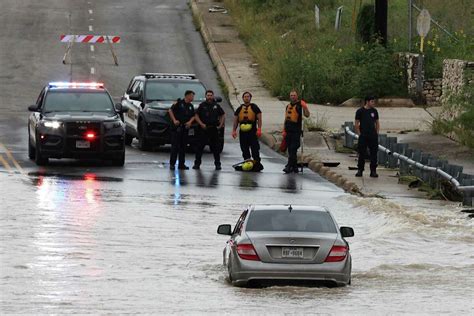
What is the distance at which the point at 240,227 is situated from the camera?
18297mm

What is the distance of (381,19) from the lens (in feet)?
157

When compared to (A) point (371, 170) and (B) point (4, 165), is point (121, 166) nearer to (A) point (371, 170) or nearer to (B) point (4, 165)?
(B) point (4, 165)

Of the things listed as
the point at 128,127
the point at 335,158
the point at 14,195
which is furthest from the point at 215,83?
the point at 14,195

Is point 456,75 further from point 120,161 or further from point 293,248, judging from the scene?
point 293,248

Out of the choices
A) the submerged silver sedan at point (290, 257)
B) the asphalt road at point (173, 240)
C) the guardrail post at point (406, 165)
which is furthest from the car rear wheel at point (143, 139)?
the submerged silver sedan at point (290, 257)

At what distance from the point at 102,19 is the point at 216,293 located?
45474mm

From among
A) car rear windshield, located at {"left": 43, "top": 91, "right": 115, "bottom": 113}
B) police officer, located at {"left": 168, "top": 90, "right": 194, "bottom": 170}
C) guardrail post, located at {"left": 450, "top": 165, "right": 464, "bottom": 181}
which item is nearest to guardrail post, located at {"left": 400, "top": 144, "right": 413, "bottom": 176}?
guardrail post, located at {"left": 450, "top": 165, "right": 464, "bottom": 181}

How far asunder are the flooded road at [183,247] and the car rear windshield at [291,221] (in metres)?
0.78

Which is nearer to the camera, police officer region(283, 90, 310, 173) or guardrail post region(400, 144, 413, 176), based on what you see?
guardrail post region(400, 144, 413, 176)

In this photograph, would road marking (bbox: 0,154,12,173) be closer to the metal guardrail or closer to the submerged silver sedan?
the metal guardrail

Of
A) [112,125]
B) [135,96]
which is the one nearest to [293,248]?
[112,125]

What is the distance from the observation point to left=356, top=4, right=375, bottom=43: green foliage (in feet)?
164

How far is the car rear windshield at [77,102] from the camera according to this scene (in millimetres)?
33656

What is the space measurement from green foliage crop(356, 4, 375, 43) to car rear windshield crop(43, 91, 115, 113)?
57.5 ft
